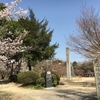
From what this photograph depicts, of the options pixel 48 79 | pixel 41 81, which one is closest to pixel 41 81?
pixel 41 81

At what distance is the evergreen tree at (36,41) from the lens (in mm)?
21422

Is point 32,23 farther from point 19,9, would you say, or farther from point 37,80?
point 19,9

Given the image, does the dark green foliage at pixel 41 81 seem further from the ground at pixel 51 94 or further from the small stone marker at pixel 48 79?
the ground at pixel 51 94

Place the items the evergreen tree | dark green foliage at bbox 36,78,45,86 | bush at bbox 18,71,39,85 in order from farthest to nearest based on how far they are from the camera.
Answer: the evergreen tree
bush at bbox 18,71,39,85
dark green foliage at bbox 36,78,45,86

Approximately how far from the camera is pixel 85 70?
34.1 meters

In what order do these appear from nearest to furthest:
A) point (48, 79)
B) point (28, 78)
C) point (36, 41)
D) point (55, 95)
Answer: point (55, 95) < point (48, 79) < point (28, 78) < point (36, 41)

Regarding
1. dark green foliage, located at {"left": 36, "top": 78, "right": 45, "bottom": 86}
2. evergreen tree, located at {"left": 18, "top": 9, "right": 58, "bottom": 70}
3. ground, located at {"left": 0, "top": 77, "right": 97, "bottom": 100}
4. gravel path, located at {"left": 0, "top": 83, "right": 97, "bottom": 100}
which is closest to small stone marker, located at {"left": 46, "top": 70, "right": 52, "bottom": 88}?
dark green foliage, located at {"left": 36, "top": 78, "right": 45, "bottom": 86}

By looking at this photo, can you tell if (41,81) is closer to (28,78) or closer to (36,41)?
(28,78)

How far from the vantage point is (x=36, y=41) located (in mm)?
21984

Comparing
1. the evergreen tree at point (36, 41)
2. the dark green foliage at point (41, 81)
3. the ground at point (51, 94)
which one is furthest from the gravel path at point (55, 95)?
the evergreen tree at point (36, 41)

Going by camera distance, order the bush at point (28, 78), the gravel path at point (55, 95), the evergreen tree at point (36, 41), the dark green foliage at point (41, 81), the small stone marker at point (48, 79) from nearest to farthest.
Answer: the gravel path at point (55, 95) → the small stone marker at point (48, 79) → the dark green foliage at point (41, 81) → the bush at point (28, 78) → the evergreen tree at point (36, 41)

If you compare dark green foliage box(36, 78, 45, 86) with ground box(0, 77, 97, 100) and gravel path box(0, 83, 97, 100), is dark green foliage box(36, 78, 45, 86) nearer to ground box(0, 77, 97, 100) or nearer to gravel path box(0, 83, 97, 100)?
ground box(0, 77, 97, 100)

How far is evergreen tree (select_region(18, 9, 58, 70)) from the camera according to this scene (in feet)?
70.3

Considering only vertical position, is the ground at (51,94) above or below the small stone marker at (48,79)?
below
